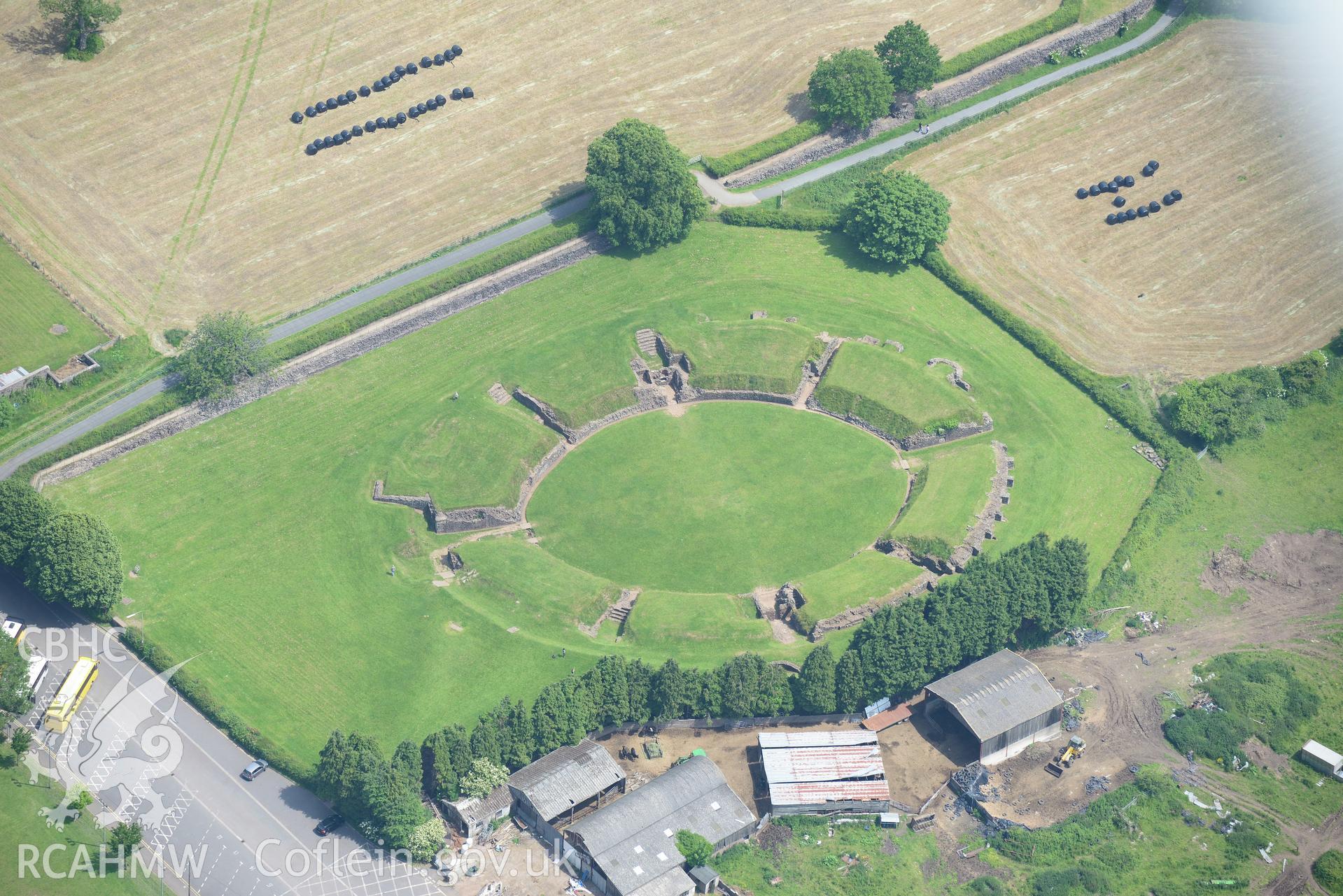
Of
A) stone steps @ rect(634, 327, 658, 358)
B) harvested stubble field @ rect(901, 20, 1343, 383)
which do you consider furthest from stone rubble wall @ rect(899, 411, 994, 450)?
stone steps @ rect(634, 327, 658, 358)

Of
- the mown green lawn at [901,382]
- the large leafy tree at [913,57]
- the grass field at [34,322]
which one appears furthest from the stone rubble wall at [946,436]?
the grass field at [34,322]

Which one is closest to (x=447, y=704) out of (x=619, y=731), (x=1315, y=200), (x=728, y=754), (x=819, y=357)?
(x=619, y=731)

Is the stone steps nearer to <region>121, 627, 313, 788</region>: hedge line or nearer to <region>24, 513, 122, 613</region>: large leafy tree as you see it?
<region>121, 627, 313, 788</region>: hedge line

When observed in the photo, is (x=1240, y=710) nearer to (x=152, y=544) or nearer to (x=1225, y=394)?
(x=1225, y=394)

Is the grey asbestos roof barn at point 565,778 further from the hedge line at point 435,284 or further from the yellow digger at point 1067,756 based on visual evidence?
the hedge line at point 435,284

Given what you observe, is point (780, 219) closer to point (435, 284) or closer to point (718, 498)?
point (718, 498)

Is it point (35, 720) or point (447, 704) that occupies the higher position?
point (35, 720)
